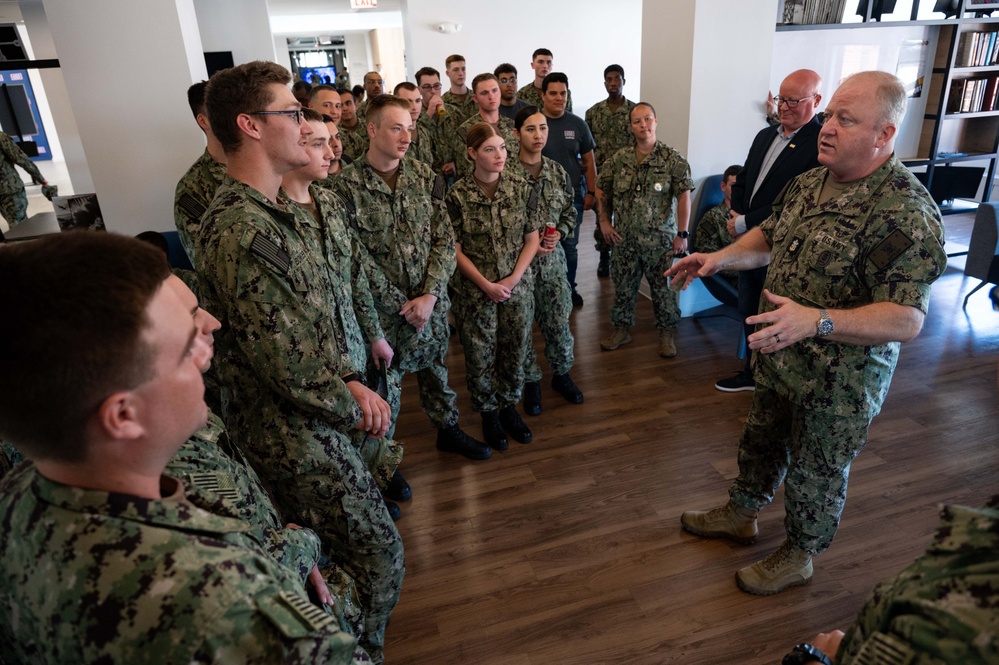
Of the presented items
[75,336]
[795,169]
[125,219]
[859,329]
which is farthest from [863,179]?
[125,219]

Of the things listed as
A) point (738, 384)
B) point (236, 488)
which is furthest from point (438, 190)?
point (738, 384)

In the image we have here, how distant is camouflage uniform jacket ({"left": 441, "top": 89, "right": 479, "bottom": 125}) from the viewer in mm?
5660

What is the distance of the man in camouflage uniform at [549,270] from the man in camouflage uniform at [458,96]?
221 centimetres

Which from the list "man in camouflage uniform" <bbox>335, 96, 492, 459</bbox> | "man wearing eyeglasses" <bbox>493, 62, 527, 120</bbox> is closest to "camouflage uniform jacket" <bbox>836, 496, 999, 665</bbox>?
"man in camouflage uniform" <bbox>335, 96, 492, 459</bbox>

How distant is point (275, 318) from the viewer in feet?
4.71

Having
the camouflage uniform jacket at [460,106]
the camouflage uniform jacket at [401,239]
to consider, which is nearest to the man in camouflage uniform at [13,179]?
the camouflage uniform jacket at [460,106]

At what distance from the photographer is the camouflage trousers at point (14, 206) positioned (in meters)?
5.09

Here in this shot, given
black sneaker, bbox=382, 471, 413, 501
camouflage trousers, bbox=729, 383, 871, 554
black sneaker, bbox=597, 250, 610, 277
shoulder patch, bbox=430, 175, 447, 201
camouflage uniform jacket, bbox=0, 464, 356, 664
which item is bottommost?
black sneaker, bbox=382, 471, 413, 501

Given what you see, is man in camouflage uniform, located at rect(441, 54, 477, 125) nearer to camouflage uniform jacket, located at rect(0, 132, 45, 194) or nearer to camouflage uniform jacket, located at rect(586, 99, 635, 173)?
camouflage uniform jacket, located at rect(586, 99, 635, 173)

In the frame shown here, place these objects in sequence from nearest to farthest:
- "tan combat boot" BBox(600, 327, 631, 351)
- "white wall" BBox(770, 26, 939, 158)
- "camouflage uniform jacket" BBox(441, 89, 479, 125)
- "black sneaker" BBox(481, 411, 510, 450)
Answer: "black sneaker" BBox(481, 411, 510, 450) → "tan combat boot" BBox(600, 327, 631, 351) → "white wall" BBox(770, 26, 939, 158) → "camouflage uniform jacket" BBox(441, 89, 479, 125)

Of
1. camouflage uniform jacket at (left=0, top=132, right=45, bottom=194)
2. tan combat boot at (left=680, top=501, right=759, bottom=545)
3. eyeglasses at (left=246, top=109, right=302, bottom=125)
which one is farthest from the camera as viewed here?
camouflage uniform jacket at (left=0, top=132, right=45, bottom=194)

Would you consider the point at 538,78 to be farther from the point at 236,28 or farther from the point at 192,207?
the point at 192,207

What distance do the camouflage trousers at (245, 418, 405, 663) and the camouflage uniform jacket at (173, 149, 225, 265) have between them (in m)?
1.47

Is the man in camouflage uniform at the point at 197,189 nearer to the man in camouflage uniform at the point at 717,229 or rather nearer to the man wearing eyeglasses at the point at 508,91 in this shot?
the man in camouflage uniform at the point at 717,229
